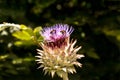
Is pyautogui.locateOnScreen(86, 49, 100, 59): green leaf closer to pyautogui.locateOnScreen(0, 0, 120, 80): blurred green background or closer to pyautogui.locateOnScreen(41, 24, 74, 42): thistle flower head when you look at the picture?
pyautogui.locateOnScreen(0, 0, 120, 80): blurred green background

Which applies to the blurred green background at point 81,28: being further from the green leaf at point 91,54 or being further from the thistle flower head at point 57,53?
the thistle flower head at point 57,53

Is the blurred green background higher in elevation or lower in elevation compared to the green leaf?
higher

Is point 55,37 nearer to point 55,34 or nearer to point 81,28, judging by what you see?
point 55,34

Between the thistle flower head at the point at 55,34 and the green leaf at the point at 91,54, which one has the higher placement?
the green leaf at the point at 91,54

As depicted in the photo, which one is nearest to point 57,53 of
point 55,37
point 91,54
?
point 55,37

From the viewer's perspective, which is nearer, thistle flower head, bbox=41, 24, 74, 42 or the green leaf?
thistle flower head, bbox=41, 24, 74, 42

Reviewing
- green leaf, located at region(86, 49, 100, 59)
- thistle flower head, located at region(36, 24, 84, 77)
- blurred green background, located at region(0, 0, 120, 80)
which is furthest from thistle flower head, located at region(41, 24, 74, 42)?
green leaf, located at region(86, 49, 100, 59)

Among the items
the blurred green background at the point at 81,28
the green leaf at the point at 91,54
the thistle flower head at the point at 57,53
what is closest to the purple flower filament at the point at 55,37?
the thistle flower head at the point at 57,53

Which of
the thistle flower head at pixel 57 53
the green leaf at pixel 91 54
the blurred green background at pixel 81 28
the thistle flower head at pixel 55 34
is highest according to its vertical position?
the blurred green background at pixel 81 28
